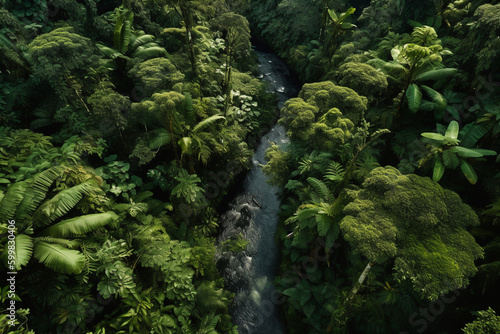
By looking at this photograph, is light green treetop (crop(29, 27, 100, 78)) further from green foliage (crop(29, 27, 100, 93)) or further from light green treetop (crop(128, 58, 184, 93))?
light green treetop (crop(128, 58, 184, 93))

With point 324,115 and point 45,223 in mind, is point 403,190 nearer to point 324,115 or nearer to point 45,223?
point 324,115

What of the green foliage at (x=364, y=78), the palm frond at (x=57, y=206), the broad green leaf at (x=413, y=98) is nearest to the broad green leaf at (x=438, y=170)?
the broad green leaf at (x=413, y=98)

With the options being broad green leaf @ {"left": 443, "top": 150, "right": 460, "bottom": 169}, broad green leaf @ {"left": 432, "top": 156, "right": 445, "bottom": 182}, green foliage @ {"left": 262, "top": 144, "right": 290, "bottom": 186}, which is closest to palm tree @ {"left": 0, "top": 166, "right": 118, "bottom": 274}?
green foliage @ {"left": 262, "top": 144, "right": 290, "bottom": 186}

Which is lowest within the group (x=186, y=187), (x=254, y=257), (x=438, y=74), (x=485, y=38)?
(x=254, y=257)

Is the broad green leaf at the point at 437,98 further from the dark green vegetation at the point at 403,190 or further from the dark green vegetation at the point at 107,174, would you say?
the dark green vegetation at the point at 107,174

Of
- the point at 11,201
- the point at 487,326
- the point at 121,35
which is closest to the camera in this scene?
the point at 487,326

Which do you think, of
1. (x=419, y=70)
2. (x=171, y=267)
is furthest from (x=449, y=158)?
(x=171, y=267)

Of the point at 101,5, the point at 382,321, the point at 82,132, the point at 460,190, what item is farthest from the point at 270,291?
the point at 101,5
